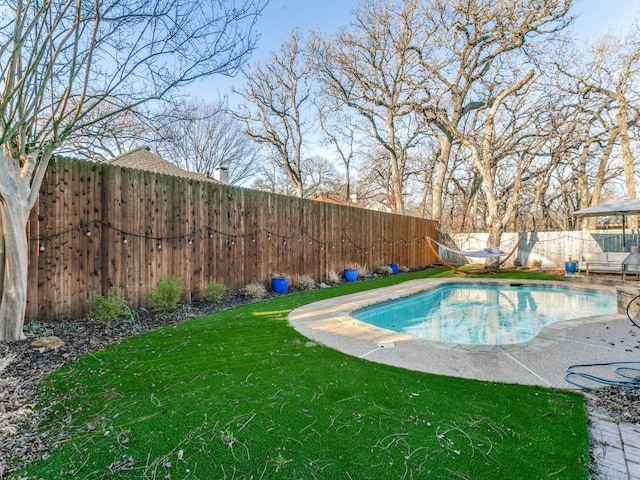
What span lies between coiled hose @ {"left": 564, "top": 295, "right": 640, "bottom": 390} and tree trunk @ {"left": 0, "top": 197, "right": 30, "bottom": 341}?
505 centimetres

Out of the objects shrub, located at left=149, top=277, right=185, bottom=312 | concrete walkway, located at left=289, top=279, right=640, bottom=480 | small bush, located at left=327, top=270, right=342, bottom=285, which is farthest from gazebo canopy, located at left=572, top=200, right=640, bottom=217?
shrub, located at left=149, top=277, right=185, bottom=312

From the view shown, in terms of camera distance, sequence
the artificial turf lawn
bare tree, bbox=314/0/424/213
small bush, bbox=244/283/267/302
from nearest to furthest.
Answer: the artificial turf lawn
small bush, bbox=244/283/267/302
bare tree, bbox=314/0/424/213

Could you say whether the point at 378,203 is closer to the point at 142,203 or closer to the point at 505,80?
the point at 505,80

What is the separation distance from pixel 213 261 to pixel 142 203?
1598 millimetres

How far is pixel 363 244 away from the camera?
1088 centimetres

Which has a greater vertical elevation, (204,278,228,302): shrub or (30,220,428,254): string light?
(30,220,428,254): string light

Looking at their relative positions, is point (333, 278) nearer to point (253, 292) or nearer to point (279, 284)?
point (279, 284)

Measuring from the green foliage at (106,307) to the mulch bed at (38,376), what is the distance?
0.11 meters

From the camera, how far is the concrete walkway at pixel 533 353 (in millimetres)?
1946

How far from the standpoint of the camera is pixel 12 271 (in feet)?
11.5

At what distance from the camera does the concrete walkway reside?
1.95m

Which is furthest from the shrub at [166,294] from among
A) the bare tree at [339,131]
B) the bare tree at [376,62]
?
the bare tree at [339,131]

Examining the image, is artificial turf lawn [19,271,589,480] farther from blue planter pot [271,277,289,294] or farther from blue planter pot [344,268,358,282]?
blue planter pot [344,268,358,282]

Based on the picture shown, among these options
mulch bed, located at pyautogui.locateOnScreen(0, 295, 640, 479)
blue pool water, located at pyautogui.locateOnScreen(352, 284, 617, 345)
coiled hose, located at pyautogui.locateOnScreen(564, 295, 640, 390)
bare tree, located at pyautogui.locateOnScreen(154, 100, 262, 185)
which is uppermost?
bare tree, located at pyautogui.locateOnScreen(154, 100, 262, 185)
